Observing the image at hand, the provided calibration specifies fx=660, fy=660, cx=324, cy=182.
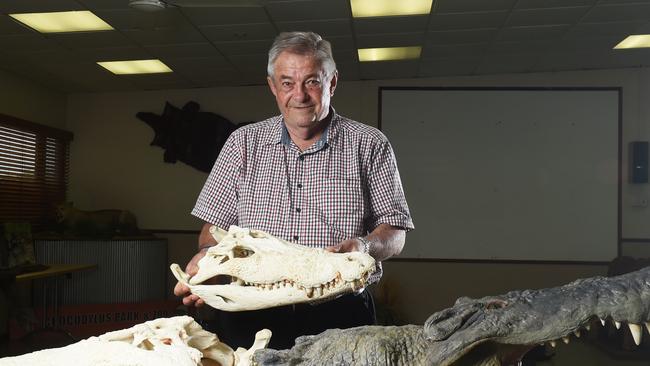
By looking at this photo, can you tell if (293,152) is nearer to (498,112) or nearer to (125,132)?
(498,112)

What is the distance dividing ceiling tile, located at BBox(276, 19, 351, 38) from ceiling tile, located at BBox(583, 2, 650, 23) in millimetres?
2086

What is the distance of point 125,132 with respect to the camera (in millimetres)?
8258

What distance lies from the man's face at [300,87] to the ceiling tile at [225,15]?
3498 millimetres

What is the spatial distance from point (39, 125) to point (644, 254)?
278 inches

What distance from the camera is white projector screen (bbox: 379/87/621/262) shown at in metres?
7.57

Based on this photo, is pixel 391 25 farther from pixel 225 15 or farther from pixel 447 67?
pixel 447 67

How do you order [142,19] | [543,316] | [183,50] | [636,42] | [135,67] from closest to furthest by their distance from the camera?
1. [543,316]
2. [142,19]
3. [183,50]
4. [636,42]
5. [135,67]

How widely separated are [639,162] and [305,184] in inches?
259

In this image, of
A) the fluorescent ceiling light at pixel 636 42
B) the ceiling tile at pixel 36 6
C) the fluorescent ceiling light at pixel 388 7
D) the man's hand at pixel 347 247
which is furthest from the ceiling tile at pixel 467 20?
the man's hand at pixel 347 247

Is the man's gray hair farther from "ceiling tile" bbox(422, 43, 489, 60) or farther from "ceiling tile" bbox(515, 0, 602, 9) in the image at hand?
"ceiling tile" bbox(422, 43, 489, 60)

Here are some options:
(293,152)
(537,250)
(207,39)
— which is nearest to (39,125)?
(207,39)

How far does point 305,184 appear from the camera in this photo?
1898 millimetres

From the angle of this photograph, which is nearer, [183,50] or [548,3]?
[548,3]

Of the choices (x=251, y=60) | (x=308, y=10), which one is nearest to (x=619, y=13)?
(x=308, y=10)
